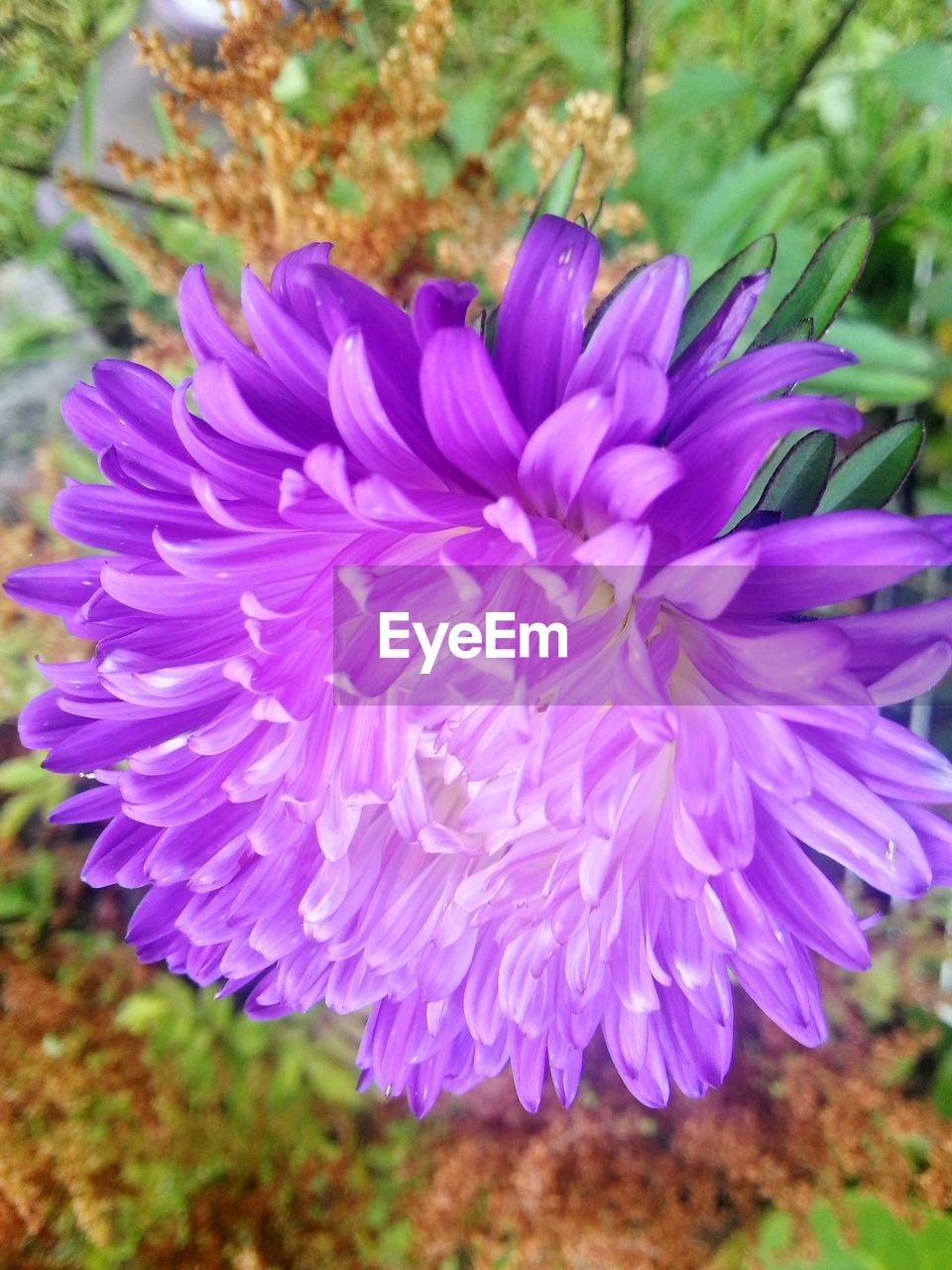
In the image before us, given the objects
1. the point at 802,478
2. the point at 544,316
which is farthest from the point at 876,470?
the point at 544,316

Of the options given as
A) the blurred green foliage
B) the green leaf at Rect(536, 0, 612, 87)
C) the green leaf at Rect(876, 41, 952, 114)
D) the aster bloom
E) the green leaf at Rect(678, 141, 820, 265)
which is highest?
the green leaf at Rect(536, 0, 612, 87)

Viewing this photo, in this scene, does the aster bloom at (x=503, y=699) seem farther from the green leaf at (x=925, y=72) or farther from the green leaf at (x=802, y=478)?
the green leaf at (x=925, y=72)

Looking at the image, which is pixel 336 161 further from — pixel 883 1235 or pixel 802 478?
pixel 883 1235

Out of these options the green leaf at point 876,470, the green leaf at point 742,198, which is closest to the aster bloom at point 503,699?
the green leaf at point 876,470

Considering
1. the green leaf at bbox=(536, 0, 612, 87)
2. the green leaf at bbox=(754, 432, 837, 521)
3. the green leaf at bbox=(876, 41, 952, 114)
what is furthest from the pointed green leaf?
the green leaf at bbox=(536, 0, 612, 87)

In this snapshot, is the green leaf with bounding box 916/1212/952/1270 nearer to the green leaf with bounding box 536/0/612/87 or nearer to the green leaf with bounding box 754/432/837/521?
the green leaf with bounding box 754/432/837/521
